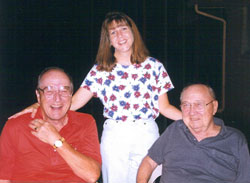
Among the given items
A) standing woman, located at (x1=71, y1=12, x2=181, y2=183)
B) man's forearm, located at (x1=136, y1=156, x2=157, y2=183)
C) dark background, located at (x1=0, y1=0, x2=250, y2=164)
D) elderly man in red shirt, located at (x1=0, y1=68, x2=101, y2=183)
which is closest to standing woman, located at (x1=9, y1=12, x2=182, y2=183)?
standing woman, located at (x1=71, y1=12, x2=181, y2=183)

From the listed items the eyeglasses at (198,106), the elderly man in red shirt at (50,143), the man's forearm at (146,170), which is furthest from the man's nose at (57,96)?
the eyeglasses at (198,106)

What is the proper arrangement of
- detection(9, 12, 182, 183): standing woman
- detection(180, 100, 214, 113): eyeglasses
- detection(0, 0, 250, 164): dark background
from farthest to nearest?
detection(0, 0, 250, 164): dark background, detection(9, 12, 182, 183): standing woman, detection(180, 100, 214, 113): eyeglasses

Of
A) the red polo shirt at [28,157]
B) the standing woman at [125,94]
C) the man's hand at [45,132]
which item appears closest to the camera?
the man's hand at [45,132]

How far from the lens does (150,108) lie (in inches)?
93.6

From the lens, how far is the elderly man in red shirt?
1.83 m

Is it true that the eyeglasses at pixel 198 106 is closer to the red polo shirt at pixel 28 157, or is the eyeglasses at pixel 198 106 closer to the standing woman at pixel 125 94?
the standing woman at pixel 125 94

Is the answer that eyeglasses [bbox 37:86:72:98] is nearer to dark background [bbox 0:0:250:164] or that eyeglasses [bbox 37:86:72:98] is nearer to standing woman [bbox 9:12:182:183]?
standing woman [bbox 9:12:182:183]

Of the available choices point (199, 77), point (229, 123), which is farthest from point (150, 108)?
point (199, 77)

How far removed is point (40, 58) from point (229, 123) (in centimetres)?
539

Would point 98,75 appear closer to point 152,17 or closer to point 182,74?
point 182,74

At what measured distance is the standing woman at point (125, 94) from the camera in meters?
2.34

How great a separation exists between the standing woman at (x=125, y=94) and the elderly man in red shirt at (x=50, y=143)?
349 mm

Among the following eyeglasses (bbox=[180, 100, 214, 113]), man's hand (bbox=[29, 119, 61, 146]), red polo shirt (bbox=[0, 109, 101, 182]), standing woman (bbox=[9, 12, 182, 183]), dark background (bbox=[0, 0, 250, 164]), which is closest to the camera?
man's hand (bbox=[29, 119, 61, 146])

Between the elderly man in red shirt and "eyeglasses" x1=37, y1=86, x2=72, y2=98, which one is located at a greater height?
"eyeglasses" x1=37, y1=86, x2=72, y2=98
